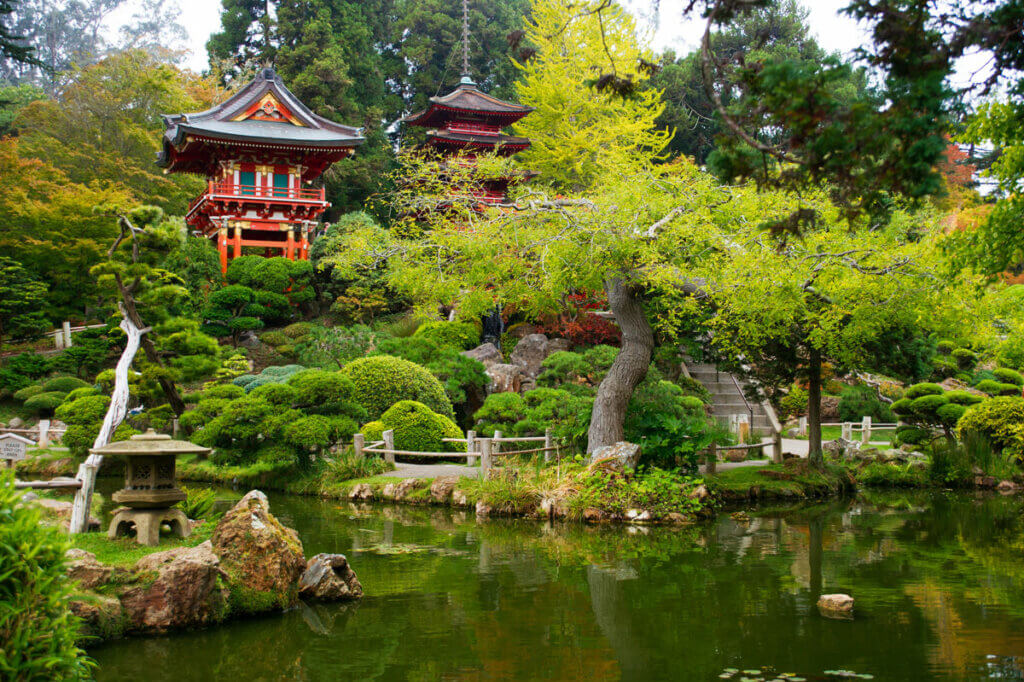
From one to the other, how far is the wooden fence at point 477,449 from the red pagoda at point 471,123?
1392 cm

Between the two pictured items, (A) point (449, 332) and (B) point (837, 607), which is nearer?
(B) point (837, 607)

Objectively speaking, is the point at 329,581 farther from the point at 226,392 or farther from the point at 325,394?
the point at 226,392

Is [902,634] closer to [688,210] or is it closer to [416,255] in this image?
[688,210]

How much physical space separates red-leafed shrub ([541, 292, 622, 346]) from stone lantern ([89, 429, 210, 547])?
42.2ft

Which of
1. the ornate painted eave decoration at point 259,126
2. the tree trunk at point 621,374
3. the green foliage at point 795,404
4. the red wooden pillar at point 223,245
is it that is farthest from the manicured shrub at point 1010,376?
the red wooden pillar at point 223,245

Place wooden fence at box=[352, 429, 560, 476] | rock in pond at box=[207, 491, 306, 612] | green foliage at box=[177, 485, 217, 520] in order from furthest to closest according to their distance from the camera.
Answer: wooden fence at box=[352, 429, 560, 476], green foliage at box=[177, 485, 217, 520], rock in pond at box=[207, 491, 306, 612]

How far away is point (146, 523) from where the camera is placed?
720 centimetres

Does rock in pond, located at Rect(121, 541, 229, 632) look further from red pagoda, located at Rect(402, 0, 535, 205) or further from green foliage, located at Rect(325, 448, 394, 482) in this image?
red pagoda, located at Rect(402, 0, 535, 205)

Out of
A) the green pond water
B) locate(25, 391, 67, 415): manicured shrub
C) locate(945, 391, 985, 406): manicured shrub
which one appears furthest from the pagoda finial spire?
the green pond water

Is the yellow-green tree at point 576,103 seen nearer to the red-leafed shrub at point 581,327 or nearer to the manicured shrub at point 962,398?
the red-leafed shrub at point 581,327

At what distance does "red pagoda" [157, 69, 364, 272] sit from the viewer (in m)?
24.4

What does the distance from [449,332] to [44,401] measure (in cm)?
883

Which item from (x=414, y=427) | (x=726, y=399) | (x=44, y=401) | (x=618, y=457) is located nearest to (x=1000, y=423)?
(x=726, y=399)

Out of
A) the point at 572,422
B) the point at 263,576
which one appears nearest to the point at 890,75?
the point at 263,576
